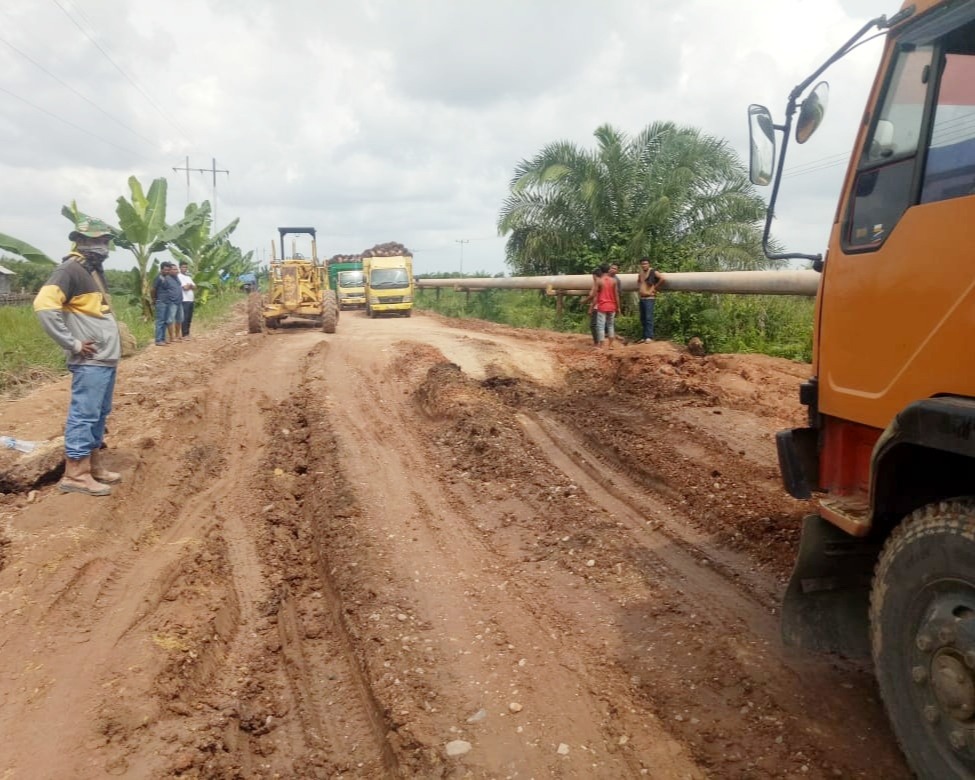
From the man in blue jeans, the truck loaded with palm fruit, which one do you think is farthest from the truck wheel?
the truck loaded with palm fruit

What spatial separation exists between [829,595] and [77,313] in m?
5.39

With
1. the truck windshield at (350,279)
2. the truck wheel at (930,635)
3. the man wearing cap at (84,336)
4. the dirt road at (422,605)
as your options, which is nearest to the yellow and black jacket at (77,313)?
the man wearing cap at (84,336)

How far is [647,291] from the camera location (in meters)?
14.1

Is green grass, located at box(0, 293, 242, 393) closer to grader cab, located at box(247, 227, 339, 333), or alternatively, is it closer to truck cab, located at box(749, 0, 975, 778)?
grader cab, located at box(247, 227, 339, 333)

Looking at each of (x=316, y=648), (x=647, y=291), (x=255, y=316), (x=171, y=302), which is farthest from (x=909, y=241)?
(x=255, y=316)

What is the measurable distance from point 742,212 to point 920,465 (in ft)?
53.8

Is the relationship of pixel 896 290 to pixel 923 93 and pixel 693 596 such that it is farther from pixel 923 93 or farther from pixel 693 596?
pixel 693 596

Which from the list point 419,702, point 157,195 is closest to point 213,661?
point 419,702

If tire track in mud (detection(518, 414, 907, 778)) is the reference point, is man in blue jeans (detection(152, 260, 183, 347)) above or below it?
above

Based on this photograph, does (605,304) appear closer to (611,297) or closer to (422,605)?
(611,297)

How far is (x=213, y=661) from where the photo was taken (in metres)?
4.02

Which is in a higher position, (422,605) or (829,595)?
(829,595)

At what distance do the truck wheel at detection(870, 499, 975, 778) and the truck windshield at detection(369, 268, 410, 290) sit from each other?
2477cm

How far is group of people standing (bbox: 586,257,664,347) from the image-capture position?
555 inches
